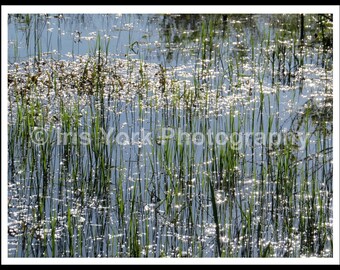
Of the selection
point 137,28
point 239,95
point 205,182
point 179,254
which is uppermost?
point 137,28

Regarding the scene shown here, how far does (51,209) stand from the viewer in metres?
4.32

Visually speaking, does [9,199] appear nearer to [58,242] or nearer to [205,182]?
[58,242]

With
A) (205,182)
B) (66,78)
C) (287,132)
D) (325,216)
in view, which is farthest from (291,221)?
(66,78)

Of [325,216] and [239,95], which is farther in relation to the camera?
[239,95]

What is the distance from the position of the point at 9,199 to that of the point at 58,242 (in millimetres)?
522

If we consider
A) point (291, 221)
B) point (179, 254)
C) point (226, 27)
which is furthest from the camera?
point (226, 27)

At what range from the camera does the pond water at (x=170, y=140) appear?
4098mm

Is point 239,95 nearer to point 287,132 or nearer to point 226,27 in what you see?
point 287,132

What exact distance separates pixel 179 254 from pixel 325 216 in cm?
84

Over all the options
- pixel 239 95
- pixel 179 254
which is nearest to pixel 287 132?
pixel 239 95

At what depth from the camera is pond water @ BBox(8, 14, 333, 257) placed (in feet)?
13.4

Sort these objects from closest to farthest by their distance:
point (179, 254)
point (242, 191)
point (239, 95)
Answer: point (179, 254), point (242, 191), point (239, 95)

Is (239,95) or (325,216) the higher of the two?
(239,95)

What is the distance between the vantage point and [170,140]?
4.96m
